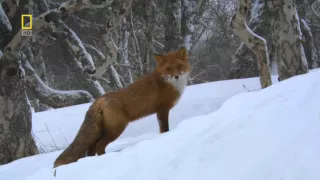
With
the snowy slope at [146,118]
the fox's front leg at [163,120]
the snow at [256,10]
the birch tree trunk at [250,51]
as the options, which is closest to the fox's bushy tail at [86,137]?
the fox's front leg at [163,120]

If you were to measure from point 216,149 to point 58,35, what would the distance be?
9.50m

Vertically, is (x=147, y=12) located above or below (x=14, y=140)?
above

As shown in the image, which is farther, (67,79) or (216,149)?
(67,79)

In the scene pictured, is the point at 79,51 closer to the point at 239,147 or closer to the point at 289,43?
the point at 289,43

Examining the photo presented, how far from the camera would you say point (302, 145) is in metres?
2.21

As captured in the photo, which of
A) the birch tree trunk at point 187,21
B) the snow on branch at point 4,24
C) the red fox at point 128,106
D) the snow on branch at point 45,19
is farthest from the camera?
the birch tree trunk at point 187,21

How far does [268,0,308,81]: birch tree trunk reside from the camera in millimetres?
6562

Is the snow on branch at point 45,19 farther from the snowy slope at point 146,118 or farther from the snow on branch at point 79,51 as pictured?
the snow on branch at point 79,51

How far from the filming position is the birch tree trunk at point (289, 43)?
258 inches

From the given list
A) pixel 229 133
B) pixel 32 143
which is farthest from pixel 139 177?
pixel 32 143

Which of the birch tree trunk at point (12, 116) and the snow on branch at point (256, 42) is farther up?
the snow on branch at point (256, 42)

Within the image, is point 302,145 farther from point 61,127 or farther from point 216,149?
point 61,127

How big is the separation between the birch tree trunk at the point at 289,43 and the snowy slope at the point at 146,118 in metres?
1.14

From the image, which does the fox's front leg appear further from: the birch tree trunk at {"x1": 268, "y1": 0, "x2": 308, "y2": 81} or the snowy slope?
the birch tree trunk at {"x1": 268, "y1": 0, "x2": 308, "y2": 81}
